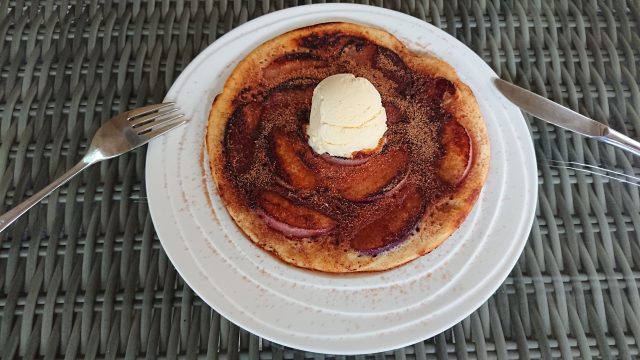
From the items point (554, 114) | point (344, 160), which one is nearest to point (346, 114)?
point (344, 160)

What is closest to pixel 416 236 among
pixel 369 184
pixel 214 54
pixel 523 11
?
pixel 369 184

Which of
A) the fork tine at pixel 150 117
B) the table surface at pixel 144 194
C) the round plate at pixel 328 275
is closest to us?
the round plate at pixel 328 275

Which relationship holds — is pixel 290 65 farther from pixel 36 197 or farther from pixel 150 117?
pixel 36 197

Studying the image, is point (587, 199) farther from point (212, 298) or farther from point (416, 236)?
point (212, 298)

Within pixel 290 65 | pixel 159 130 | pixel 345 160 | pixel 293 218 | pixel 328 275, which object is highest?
pixel 290 65

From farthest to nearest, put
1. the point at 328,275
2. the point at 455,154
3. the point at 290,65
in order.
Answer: the point at 290,65, the point at 455,154, the point at 328,275

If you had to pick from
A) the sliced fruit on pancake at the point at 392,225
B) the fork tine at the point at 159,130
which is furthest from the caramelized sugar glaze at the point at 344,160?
the fork tine at the point at 159,130

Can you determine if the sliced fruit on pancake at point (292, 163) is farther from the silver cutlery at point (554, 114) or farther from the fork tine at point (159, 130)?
the silver cutlery at point (554, 114)
